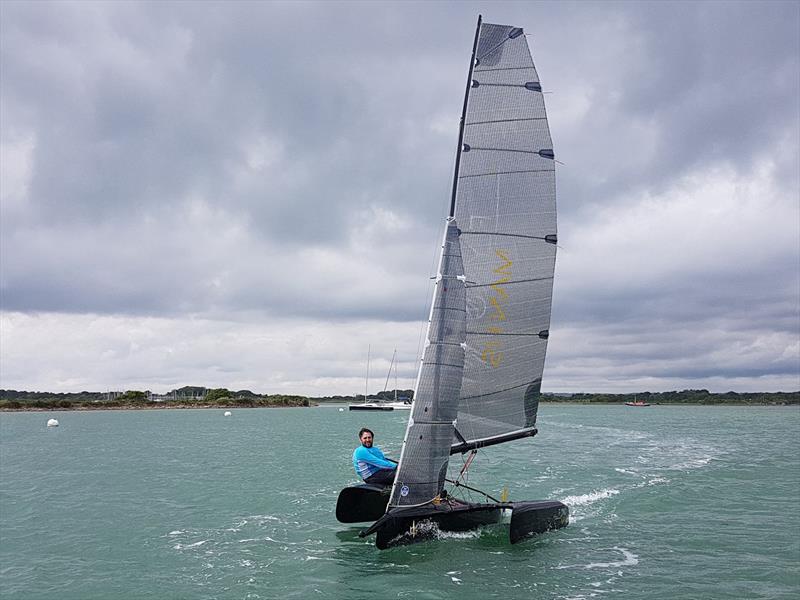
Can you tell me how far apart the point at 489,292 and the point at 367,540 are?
6.49 m

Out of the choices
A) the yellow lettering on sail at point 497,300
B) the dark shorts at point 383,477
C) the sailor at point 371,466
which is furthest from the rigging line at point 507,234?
the dark shorts at point 383,477

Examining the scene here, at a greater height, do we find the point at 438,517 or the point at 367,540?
the point at 438,517

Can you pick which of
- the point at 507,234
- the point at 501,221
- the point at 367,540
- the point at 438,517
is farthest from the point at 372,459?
the point at 501,221

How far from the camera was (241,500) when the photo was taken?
20.7 metres

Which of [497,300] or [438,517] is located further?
[497,300]

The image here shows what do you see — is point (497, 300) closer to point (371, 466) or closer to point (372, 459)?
point (372, 459)

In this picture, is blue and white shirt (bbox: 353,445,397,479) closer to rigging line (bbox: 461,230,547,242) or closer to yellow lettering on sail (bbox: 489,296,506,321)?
yellow lettering on sail (bbox: 489,296,506,321)

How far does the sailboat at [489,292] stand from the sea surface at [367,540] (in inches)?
41.1

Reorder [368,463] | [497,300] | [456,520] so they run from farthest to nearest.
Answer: [368,463]
[497,300]
[456,520]

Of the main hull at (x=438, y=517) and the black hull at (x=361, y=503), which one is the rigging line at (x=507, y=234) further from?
the black hull at (x=361, y=503)

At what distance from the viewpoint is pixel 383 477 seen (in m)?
15.3

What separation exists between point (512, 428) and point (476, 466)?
12498 mm

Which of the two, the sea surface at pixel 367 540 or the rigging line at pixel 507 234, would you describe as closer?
the sea surface at pixel 367 540

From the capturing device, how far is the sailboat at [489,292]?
14.0 meters
